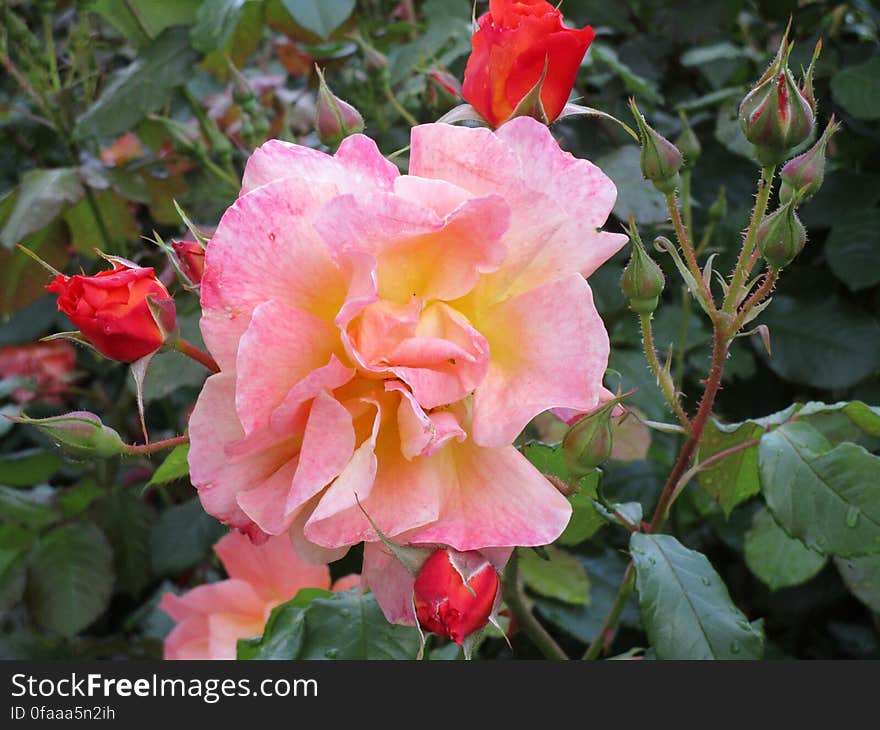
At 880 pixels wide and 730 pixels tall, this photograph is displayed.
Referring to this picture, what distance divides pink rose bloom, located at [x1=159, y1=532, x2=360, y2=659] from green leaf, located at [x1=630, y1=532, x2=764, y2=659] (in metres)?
0.38

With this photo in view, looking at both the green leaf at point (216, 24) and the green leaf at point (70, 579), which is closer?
the green leaf at point (216, 24)

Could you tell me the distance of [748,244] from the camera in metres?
0.77

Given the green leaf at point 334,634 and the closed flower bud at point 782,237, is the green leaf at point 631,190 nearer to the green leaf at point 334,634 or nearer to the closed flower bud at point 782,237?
the closed flower bud at point 782,237

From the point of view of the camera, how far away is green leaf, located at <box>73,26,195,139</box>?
135 centimetres

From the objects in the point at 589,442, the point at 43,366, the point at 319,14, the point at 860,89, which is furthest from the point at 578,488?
the point at 43,366

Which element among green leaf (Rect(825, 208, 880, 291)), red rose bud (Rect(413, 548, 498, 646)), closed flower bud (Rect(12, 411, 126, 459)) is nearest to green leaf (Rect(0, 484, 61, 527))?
closed flower bud (Rect(12, 411, 126, 459))

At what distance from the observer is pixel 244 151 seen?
1.38 metres

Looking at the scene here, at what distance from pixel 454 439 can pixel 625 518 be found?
0.87 ft

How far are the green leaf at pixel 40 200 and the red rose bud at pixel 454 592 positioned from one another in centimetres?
88

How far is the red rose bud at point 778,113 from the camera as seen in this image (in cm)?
75

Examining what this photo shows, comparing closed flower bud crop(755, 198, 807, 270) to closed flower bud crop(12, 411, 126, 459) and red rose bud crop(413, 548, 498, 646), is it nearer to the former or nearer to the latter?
red rose bud crop(413, 548, 498, 646)

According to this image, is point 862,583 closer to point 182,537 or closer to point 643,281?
point 643,281

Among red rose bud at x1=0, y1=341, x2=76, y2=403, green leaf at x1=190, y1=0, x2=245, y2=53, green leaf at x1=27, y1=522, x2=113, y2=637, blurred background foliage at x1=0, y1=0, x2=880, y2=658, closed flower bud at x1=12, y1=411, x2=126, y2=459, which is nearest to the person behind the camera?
closed flower bud at x1=12, y1=411, x2=126, y2=459

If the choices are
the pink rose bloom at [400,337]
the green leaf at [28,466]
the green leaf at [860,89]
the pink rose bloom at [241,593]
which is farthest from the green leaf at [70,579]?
the green leaf at [860,89]
